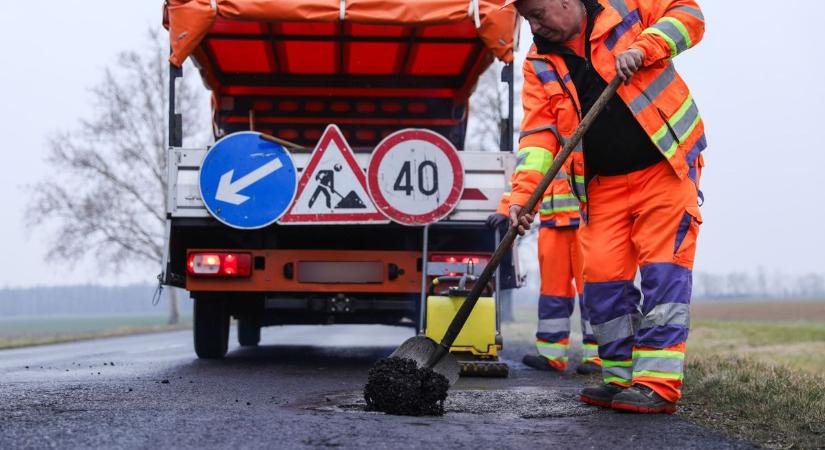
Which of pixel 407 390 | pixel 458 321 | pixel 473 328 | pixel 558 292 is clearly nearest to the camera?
A: pixel 407 390

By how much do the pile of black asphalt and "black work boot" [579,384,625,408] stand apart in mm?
692

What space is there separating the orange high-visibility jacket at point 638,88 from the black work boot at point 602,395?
865 mm

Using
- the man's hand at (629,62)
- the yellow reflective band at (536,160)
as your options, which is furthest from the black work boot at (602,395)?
the man's hand at (629,62)

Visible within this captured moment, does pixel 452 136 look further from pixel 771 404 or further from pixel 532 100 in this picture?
pixel 771 404

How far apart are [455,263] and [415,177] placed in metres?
0.65

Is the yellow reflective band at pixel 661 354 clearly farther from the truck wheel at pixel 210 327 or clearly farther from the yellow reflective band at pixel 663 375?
the truck wheel at pixel 210 327

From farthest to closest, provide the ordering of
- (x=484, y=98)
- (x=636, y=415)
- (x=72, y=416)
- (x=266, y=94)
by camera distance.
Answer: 1. (x=484, y=98)
2. (x=266, y=94)
3. (x=636, y=415)
4. (x=72, y=416)

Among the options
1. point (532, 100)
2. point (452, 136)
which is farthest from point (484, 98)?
point (532, 100)

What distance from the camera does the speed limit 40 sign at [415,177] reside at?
269 inches

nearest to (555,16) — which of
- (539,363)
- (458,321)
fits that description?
(458,321)

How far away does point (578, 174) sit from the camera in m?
4.68

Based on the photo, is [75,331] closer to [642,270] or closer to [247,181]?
[247,181]

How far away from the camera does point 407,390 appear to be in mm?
4066

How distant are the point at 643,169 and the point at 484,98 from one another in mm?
25556
